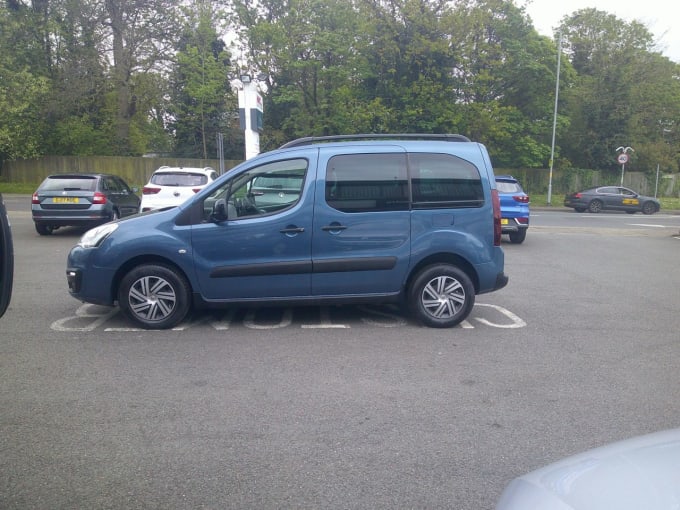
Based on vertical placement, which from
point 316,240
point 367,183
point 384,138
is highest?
point 384,138

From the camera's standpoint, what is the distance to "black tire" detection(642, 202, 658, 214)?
29.8 metres

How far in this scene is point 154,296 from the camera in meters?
6.20

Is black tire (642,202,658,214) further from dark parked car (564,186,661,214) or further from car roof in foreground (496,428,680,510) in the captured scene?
car roof in foreground (496,428,680,510)

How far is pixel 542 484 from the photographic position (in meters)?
2.03

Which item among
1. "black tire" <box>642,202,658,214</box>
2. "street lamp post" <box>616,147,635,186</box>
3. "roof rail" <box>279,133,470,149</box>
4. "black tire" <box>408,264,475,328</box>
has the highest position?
"street lamp post" <box>616,147,635,186</box>

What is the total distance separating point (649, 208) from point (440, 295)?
28.1 m

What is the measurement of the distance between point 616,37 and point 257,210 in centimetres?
4140

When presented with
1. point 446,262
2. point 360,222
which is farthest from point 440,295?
point 360,222

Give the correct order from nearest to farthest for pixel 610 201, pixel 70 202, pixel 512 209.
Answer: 1. pixel 70 202
2. pixel 512 209
3. pixel 610 201

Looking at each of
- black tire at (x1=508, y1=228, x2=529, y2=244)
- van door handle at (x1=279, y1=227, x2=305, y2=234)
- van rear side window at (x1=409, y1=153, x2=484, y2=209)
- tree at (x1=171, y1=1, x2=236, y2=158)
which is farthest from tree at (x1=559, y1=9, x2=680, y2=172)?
van door handle at (x1=279, y1=227, x2=305, y2=234)

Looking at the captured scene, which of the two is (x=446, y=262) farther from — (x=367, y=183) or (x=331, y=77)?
(x=331, y=77)

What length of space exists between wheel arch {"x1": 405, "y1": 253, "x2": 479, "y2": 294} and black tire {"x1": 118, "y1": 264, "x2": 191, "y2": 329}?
248cm

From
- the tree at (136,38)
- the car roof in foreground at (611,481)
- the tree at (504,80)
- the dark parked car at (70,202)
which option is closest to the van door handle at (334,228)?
the car roof in foreground at (611,481)

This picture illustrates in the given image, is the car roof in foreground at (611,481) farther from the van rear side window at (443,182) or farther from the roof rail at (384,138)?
the roof rail at (384,138)
